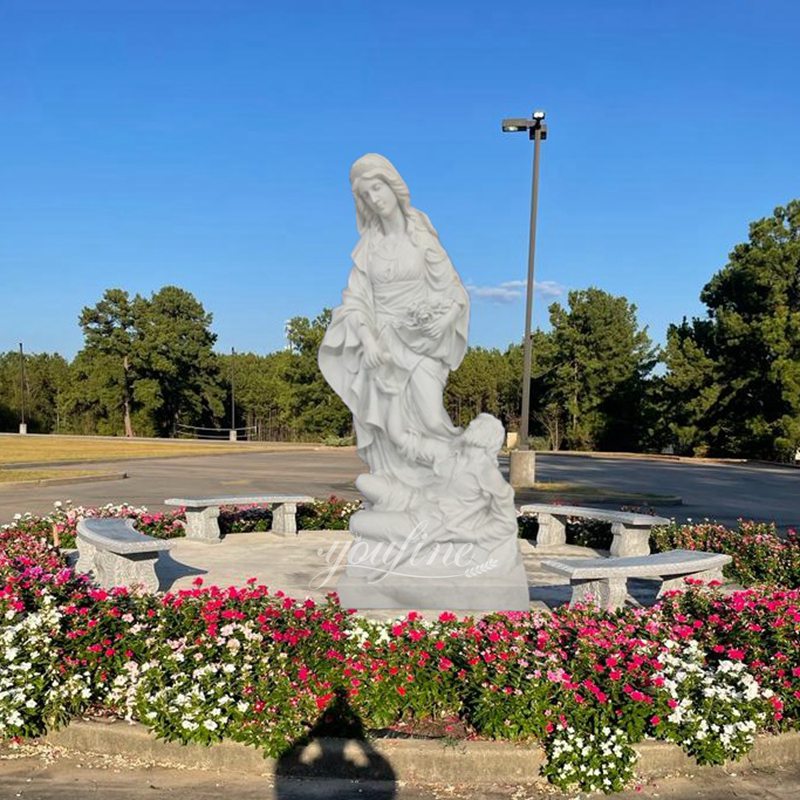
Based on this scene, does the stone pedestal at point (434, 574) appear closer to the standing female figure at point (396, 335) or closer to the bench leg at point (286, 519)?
the standing female figure at point (396, 335)

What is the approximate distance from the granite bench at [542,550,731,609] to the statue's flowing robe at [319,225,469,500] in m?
1.45

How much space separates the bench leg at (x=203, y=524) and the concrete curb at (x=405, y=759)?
5.96m

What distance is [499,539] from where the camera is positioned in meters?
6.25

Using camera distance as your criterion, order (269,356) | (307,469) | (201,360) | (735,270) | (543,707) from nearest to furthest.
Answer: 1. (543,707)
2. (307,469)
3. (735,270)
4. (201,360)
5. (269,356)

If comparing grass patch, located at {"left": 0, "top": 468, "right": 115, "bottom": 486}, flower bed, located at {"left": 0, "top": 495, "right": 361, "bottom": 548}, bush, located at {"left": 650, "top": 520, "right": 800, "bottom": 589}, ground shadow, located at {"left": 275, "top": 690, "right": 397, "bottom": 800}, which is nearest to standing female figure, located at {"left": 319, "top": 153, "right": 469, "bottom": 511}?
ground shadow, located at {"left": 275, "top": 690, "right": 397, "bottom": 800}

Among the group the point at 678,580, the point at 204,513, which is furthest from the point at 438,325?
the point at 204,513

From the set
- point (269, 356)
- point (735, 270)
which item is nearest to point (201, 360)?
point (269, 356)

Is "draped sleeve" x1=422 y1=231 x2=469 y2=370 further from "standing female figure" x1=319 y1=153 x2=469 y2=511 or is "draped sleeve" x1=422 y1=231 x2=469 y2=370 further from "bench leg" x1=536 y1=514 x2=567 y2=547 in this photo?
"bench leg" x1=536 y1=514 x2=567 y2=547

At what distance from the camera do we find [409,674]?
4.45m

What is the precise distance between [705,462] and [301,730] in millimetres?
31462

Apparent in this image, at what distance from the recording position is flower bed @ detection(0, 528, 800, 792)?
4.08 metres

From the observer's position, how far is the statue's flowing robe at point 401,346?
6.61 metres

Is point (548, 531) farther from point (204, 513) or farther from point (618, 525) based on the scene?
point (204, 513)

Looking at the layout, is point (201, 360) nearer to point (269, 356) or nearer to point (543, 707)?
point (269, 356)
